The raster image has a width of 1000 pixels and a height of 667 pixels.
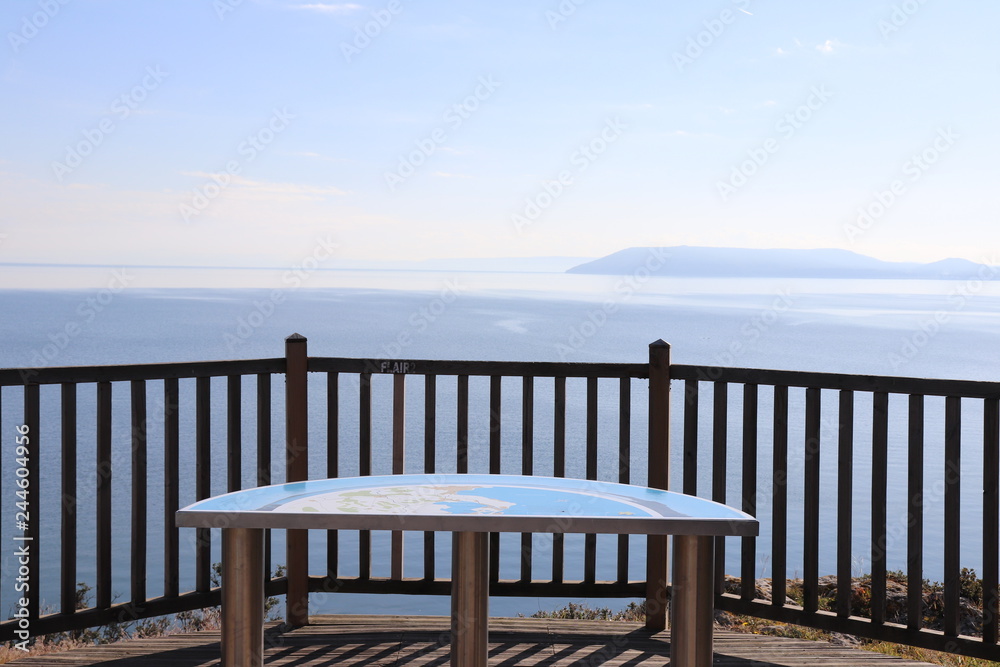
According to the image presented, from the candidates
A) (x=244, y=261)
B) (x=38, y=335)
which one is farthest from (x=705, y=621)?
(x=38, y=335)

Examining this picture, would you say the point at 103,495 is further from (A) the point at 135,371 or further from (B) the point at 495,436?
(B) the point at 495,436

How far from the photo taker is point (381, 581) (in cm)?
400

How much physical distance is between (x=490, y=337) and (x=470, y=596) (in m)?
27.2

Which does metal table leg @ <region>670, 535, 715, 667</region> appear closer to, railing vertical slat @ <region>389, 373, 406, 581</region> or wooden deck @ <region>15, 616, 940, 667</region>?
wooden deck @ <region>15, 616, 940, 667</region>

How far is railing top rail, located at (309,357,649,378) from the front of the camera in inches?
152

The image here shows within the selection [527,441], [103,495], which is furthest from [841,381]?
[103,495]

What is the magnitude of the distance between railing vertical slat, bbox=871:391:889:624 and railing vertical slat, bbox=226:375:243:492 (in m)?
2.86

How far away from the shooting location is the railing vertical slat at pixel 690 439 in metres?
3.88

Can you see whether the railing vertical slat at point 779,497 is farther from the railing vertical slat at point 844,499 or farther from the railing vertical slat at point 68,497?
the railing vertical slat at point 68,497

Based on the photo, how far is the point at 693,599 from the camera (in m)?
2.45

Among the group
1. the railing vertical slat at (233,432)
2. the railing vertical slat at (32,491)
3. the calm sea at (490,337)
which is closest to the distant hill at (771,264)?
the calm sea at (490,337)

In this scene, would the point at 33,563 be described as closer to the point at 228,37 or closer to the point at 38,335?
the point at 228,37

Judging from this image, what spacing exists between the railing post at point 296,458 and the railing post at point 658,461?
1.67 metres

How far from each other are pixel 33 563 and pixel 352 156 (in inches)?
792
